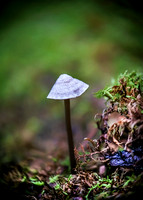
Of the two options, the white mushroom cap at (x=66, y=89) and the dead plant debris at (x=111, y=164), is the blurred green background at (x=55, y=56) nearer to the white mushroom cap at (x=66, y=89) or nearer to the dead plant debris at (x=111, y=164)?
the dead plant debris at (x=111, y=164)

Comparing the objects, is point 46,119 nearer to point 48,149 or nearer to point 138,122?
point 48,149

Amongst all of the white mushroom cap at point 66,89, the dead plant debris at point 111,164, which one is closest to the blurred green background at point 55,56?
the dead plant debris at point 111,164

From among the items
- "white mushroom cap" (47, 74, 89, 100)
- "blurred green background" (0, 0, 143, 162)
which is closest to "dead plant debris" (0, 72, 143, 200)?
"white mushroom cap" (47, 74, 89, 100)

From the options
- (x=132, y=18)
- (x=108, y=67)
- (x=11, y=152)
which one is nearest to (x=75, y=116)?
(x=11, y=152)

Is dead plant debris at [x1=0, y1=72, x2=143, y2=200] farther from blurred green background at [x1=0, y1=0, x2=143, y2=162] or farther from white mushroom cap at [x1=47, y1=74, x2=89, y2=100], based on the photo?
blurred green background at [x1=0, y1=0, x2=143, y2=162]

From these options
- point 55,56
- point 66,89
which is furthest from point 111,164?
point 55,56

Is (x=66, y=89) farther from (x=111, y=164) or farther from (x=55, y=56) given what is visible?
(x=55, y=56)

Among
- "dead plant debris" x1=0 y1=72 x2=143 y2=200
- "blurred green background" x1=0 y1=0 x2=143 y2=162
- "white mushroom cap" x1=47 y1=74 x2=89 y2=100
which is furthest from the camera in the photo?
"blurred green background" x1=0 y1=0 x2=143 y2=162
